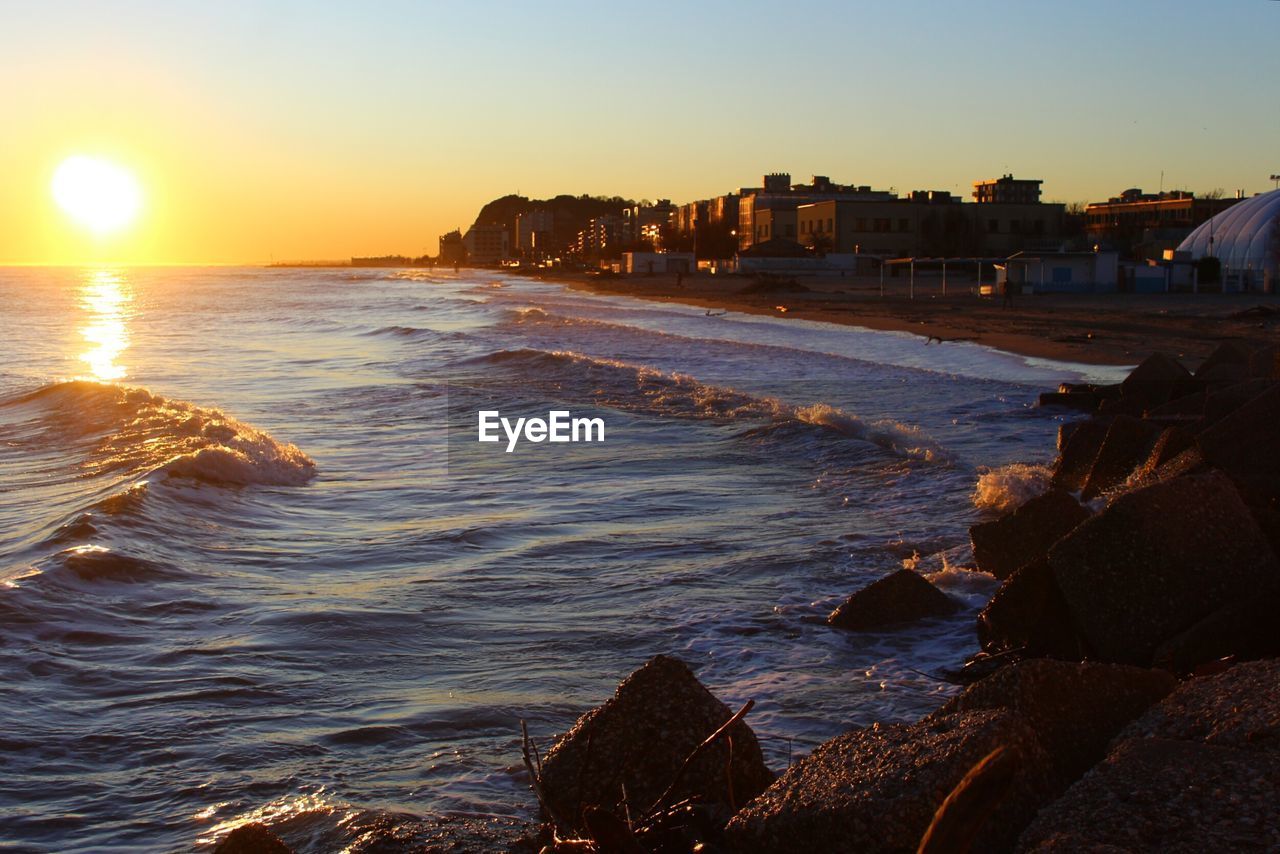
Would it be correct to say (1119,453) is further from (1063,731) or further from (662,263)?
(662,263)

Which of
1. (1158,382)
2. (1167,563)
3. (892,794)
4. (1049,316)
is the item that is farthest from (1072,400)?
(1049,316)

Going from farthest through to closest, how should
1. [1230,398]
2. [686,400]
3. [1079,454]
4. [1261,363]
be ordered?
[686,400]
[1261,363]
[1079,454]
[1230,398]

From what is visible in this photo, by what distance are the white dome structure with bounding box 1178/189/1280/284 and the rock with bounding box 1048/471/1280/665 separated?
2351 inches

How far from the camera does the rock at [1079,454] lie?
11.2 m

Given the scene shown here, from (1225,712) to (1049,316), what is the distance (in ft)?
141

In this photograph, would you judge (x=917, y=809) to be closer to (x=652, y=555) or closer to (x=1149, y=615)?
(x=1149, y=615)

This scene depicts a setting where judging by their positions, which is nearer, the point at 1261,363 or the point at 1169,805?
the point at 1169,805

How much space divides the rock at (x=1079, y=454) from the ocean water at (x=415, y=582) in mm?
544

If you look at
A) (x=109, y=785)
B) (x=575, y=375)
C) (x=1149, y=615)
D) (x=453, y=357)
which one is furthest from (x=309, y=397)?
(x=1149, y=615)

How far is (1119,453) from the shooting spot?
33.7 ft

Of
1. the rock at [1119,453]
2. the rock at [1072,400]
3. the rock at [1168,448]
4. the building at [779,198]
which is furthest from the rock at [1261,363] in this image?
the building at [779,198]

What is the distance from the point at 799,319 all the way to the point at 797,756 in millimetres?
45796

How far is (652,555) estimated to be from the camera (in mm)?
10125

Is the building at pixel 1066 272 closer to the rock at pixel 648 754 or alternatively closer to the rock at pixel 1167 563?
the rock at pixel 1167 563
